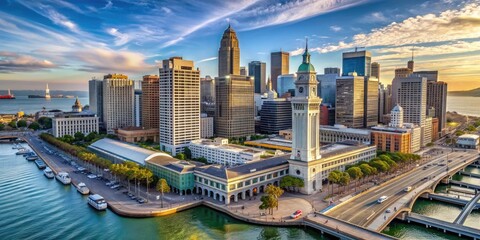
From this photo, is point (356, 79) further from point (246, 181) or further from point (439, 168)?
point (246, 181)

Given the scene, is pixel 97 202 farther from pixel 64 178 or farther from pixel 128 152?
pixel 128 152

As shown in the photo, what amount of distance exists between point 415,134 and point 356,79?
1835 inches

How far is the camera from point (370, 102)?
614 feet

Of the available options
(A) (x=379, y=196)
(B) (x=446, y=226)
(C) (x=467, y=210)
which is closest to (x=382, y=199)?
(A) (x=379, y=196)

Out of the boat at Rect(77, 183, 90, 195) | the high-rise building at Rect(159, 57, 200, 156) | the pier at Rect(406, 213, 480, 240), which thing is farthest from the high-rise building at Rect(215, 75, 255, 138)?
the pier at Rect(406, 213, 480, 240)

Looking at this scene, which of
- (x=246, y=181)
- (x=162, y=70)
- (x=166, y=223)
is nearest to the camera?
(x=166, y=223)

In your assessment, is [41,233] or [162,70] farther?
[162,70]

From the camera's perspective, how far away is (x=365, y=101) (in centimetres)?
18525

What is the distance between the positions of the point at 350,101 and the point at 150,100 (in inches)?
4184

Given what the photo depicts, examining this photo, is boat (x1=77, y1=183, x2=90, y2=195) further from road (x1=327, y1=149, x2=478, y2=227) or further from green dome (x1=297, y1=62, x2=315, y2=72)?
green dome (x1=297, y1=62, x2=315, y2=72)

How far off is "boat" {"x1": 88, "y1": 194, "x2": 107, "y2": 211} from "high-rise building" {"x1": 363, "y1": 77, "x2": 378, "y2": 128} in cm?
15327

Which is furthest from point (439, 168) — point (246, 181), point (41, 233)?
point (41, 233)

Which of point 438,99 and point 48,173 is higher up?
point 438,99

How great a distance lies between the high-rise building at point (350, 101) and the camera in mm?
173625
